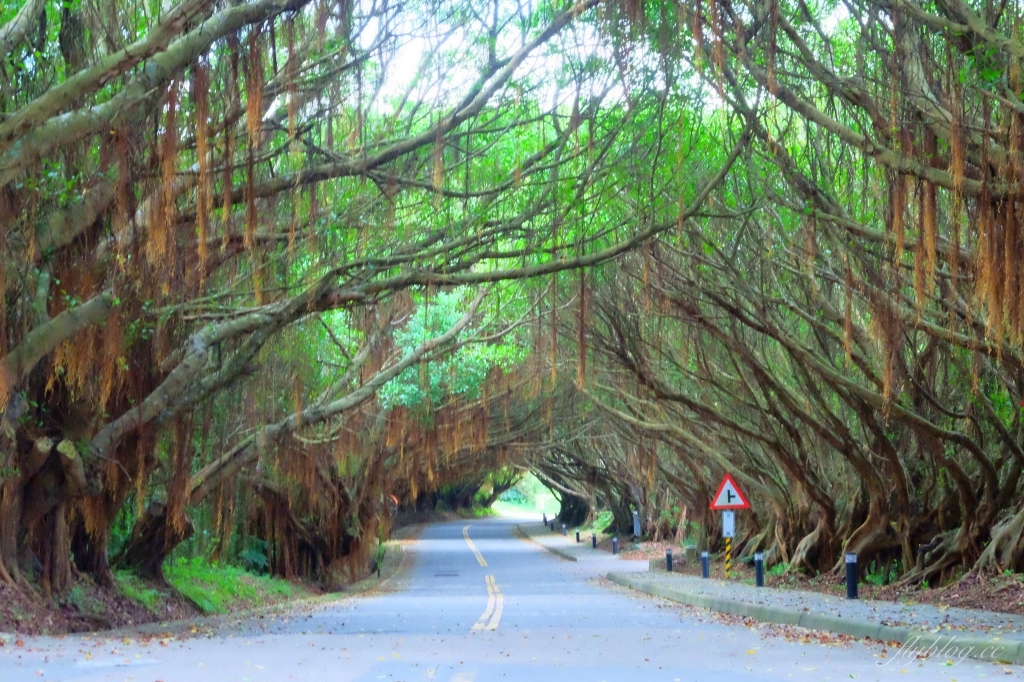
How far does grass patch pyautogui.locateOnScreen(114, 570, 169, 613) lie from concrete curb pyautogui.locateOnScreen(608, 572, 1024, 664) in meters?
9.50

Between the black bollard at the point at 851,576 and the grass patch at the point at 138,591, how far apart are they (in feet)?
36.6

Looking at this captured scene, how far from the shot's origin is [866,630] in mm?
13422

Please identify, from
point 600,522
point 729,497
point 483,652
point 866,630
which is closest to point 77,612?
point 483,652

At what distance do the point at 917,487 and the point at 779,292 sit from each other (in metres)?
6.13

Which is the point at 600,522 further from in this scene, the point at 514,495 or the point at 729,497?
the point at 514,495

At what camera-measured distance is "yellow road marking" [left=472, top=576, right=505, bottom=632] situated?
630 inches

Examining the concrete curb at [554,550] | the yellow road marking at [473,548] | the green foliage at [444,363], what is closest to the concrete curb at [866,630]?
the green foliage at [444,363]

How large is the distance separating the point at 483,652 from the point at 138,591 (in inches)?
389

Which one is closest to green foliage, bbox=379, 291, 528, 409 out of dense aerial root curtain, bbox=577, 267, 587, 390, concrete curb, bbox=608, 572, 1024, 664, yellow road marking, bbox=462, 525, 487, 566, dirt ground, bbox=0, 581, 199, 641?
concrete curb, bbox=608, 572, 1024, 664

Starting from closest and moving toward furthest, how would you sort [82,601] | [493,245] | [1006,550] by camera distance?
[493,245], [82,601], [1006,550]

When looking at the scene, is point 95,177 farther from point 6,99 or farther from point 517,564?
point 517,564

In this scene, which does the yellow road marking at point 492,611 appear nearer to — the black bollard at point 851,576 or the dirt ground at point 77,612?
the dirt ground at point 77,612

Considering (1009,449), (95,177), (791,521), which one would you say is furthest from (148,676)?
(791,521)

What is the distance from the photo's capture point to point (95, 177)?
413 inches
